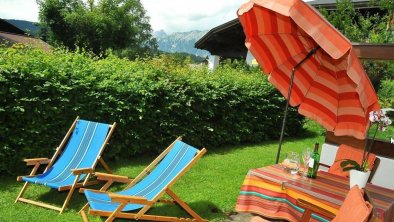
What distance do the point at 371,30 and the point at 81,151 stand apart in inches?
466

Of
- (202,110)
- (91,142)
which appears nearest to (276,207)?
(91,142)

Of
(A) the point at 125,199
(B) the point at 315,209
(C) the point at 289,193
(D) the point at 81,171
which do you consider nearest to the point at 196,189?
(D) the point at 81,171

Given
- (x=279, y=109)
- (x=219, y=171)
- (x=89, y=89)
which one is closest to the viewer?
(x=89, y=89)

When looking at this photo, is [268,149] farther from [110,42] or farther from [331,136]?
[110,42]

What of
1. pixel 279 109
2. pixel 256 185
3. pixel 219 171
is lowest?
pixel 219 171

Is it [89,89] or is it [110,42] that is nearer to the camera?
[89,89]

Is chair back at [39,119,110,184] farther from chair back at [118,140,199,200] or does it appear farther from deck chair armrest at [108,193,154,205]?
deck chair armrest at [108,193,154,205]

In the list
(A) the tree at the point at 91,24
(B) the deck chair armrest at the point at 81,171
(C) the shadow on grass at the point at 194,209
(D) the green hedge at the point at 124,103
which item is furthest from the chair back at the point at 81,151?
(A) the tree at the point at 91,24

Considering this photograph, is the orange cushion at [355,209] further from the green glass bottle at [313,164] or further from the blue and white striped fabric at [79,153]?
the blue and white striped fabric at [79,153]

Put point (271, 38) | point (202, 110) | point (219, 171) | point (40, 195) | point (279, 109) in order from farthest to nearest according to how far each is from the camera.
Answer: point (279, 109) < point (202, 110) < point (219, 171) < point (40, 195) < point (271, 38)

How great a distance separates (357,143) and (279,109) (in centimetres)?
410

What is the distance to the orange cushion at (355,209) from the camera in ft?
7.20

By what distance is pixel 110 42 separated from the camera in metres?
53.3

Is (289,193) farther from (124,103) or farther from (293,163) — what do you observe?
(124,103)
